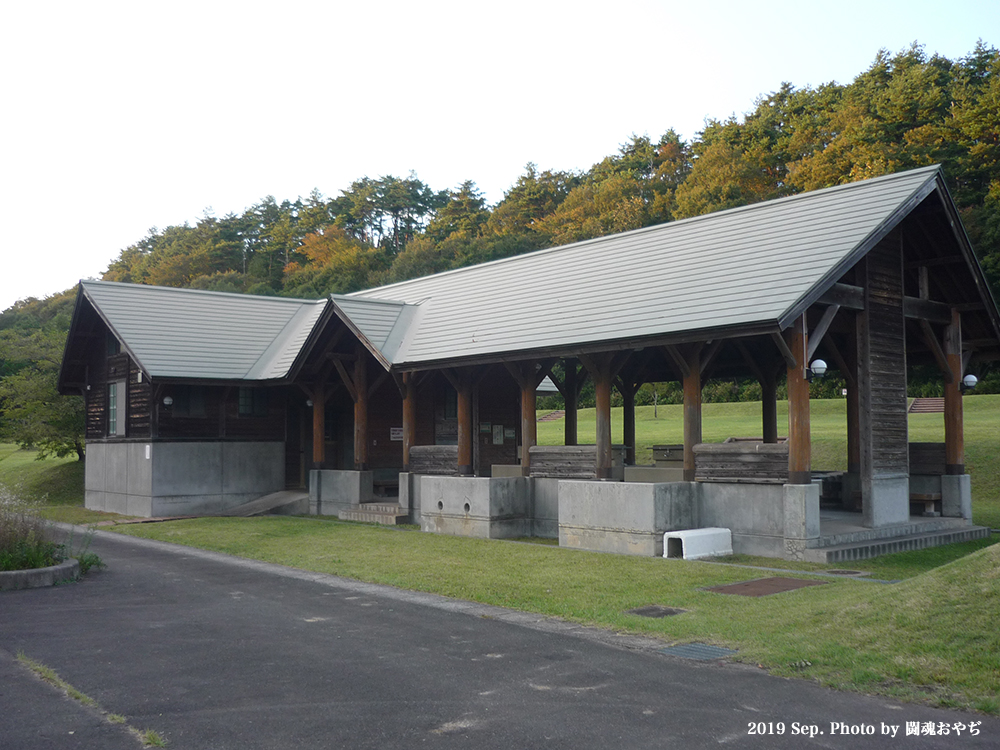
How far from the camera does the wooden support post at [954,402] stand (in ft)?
60.1

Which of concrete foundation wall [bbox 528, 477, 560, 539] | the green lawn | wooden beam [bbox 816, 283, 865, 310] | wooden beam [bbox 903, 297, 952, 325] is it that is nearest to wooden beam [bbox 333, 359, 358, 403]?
the green lawn

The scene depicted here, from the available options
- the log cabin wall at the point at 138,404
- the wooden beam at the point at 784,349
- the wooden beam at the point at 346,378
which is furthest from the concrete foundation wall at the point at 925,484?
the log cabin wall at the point at 138,404

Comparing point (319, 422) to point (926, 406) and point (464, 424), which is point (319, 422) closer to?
point (464, 424)

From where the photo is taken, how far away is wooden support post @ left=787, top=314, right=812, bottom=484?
14.5m

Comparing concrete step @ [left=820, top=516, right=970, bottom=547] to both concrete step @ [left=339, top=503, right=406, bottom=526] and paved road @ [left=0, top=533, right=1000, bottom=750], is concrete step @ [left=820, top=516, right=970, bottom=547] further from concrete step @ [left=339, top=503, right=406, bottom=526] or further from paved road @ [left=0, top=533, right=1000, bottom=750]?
concrete step @ [left=339, top=503, right=406, bottom=526]

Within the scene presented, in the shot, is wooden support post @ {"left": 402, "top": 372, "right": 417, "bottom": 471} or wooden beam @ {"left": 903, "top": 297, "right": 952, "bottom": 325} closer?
wooden beam @ {"left": 903, "top": 297, "right": 952, "bottom": 325}

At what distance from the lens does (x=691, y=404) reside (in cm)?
1616

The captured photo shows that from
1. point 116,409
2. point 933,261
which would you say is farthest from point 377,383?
point 933,261

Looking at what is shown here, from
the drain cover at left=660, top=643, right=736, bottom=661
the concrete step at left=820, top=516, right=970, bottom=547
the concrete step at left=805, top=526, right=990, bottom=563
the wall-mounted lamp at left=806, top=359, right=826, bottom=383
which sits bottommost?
the drain cover at left=660, top=643, right=736, bottom=661

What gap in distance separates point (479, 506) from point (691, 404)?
5.11 meters

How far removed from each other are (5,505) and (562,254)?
13731 millimetres

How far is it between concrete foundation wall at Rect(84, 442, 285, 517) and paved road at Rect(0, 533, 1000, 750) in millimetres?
14038

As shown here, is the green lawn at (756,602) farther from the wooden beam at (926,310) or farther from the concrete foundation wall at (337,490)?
the concrete foundation wall at (337,490)

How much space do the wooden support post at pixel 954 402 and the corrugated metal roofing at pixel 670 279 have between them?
399cm
